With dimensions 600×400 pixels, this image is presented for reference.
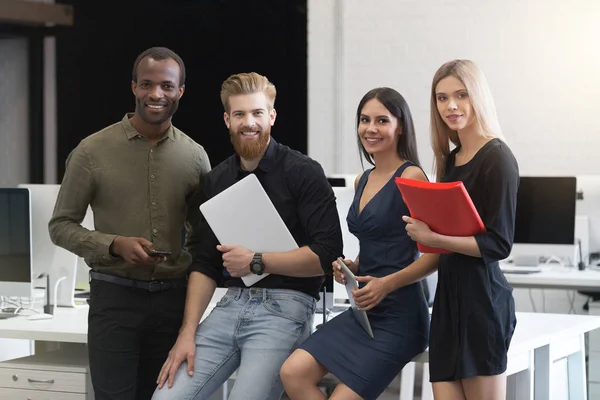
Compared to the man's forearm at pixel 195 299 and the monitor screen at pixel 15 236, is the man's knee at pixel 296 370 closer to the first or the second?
the man's forearm at pixel 195 299

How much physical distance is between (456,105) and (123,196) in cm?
97

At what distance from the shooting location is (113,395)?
2400 millimetres

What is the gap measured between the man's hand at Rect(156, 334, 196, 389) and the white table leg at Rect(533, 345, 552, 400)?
1155 millimetres

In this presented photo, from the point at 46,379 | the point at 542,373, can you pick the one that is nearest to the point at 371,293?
the point at 542,373

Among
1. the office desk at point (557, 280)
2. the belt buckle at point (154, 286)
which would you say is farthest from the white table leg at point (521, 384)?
the office desk at point (557, 280)

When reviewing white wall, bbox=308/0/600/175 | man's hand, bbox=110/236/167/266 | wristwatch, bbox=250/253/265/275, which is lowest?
wristwatch, bbox=250/253/265/275

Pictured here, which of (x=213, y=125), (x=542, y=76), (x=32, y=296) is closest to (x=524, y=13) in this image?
(x=542, y=76)

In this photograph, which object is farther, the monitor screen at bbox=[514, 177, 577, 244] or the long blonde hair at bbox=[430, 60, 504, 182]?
the monitor screen at bbox=[514, 177, 577, 244]

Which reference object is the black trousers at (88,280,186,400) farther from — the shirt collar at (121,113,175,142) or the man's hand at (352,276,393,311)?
the man's hand at (352,276,393,311)

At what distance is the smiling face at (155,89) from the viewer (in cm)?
245

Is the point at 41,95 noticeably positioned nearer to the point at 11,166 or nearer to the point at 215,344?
the point at 11,166

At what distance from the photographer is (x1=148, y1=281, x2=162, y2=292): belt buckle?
243 cm

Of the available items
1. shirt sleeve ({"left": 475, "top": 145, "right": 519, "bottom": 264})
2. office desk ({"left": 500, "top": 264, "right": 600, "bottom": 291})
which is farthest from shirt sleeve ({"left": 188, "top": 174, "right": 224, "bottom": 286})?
office desk ({"left": 500, "top": 264, "right": 600, "bottom": 291})

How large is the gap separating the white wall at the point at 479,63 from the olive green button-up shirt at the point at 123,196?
11.8 ft
